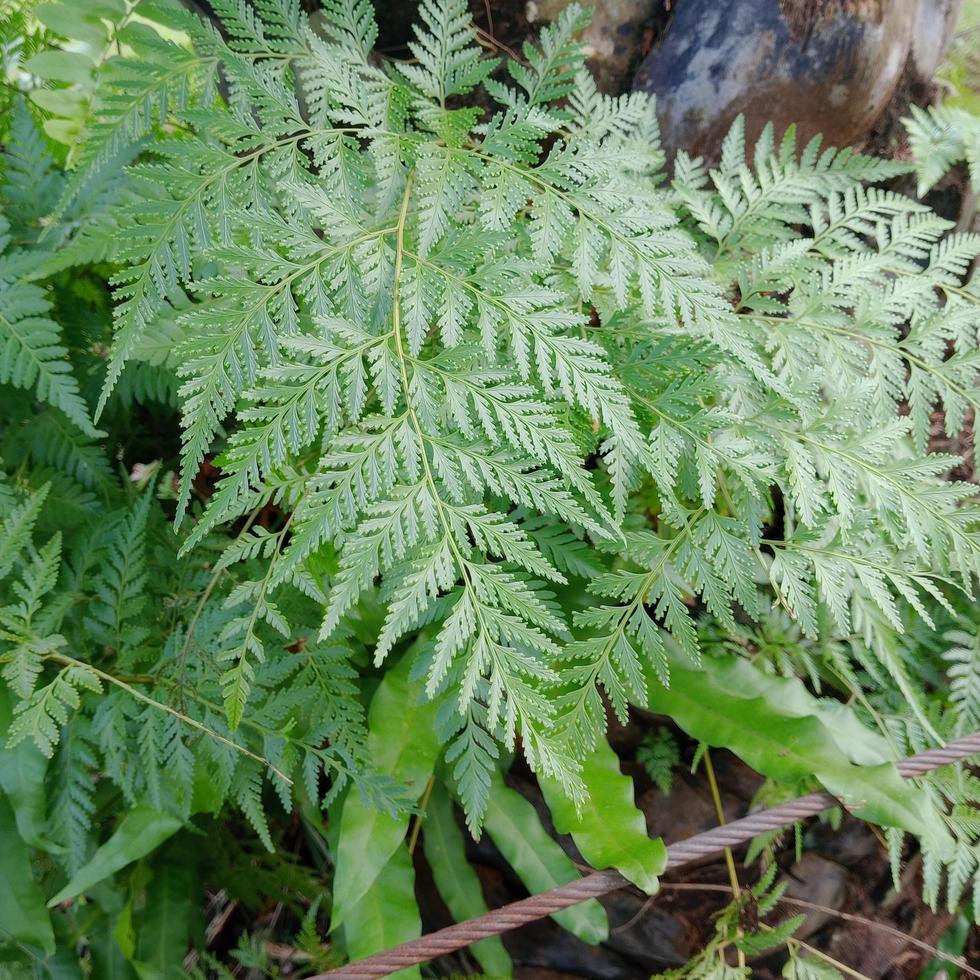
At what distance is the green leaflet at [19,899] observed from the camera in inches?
59.9

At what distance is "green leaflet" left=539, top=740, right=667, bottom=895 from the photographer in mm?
1315

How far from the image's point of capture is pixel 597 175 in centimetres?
121

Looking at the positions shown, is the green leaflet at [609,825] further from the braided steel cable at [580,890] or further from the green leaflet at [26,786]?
the green leaflet at [26,786]

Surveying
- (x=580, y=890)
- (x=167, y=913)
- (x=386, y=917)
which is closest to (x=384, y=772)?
(x=386, y=917)

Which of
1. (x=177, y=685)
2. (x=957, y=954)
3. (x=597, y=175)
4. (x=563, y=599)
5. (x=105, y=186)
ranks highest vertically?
(x=597, y=175)

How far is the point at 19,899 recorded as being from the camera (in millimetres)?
1525

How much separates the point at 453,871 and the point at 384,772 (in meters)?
0.44

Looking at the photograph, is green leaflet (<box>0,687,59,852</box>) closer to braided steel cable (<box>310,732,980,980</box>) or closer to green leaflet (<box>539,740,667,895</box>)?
braided steel cable (<box>310,732,980,980</box>)

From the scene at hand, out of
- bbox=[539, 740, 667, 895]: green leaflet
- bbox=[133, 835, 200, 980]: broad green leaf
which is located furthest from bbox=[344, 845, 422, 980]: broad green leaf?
bbox=[133, 835, 200, 980]: broad green leaf

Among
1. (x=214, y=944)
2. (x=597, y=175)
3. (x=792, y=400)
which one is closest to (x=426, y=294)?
(x=597, y=175)

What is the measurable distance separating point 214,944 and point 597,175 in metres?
2.25

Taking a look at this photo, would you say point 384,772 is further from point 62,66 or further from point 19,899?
point 62,66

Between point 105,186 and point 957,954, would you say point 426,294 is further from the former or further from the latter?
point 957,954

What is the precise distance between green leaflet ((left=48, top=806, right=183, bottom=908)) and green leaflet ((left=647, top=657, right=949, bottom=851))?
0.99 metres
